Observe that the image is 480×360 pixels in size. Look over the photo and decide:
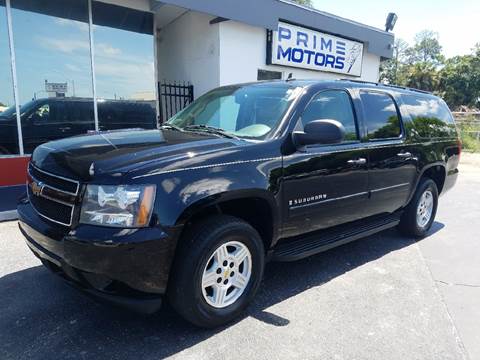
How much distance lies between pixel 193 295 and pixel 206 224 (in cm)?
50

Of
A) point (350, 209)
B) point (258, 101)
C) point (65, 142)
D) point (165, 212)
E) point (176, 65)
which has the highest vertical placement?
point (176, 65)

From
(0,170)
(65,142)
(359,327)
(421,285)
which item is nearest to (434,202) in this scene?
(421,285)

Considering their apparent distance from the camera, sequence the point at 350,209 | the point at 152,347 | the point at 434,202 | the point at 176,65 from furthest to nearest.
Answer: the point at 176,65 → the point at 434,202 → the point at 350,209 → the point at 152,347

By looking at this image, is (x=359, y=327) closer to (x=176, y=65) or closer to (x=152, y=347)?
(x=152, y=347)

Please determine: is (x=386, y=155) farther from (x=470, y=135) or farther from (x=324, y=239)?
(x=470, y=135)

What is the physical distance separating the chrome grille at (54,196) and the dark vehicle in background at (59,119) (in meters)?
4.86


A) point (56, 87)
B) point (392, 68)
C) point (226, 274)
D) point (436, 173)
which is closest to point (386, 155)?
point (436, 173)

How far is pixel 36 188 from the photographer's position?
2975 mm

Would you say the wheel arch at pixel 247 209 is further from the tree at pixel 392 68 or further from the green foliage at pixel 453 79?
the tree at pixel 392 68

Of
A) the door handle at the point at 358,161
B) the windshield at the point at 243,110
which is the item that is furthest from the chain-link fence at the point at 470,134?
the windshield at the point at 243,110

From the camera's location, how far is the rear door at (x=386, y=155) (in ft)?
14.0

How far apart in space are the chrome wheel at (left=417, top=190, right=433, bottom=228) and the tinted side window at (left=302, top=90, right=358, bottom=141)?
1.90 m

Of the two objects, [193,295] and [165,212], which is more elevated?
[165,212]

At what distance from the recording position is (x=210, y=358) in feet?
8.71
